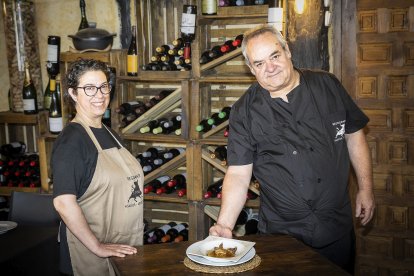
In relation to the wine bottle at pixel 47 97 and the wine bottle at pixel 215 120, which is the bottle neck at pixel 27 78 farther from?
the wine bottle at pixel 215 120

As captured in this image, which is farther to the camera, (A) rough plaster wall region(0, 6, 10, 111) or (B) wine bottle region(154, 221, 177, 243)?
(A) rough plaster wall region(0, 6, 10, 111)

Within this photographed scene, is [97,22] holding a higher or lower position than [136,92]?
higher

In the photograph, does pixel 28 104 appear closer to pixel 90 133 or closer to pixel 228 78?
pixel 228 78

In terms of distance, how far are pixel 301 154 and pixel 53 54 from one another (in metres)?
2.63

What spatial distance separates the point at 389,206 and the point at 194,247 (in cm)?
230

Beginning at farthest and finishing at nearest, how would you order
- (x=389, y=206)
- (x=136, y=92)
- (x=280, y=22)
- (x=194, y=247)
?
(x=136, y=92)
(x=389, y=206)
(x=280, y=22)
(x=194, y=247)

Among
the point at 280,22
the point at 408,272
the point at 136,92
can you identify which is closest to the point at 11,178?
the point at 136,92

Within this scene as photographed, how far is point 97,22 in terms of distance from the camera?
174 inches

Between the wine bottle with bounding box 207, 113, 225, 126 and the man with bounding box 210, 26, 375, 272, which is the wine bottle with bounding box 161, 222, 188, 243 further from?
the man with bounding box 210, 26, 375, 272

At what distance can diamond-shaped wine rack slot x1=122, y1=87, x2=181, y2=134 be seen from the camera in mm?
3750

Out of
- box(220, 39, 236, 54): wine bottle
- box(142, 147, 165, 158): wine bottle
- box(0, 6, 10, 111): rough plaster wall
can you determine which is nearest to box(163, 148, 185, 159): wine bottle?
box(142, 147, 165, 158): wine bottle

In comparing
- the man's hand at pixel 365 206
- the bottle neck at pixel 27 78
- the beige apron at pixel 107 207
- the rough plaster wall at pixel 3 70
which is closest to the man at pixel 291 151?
the man's hand at pixel 365 206

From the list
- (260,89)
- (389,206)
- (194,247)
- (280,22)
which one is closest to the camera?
(194,247)

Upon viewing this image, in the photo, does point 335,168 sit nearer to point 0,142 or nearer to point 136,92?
point 136,92
